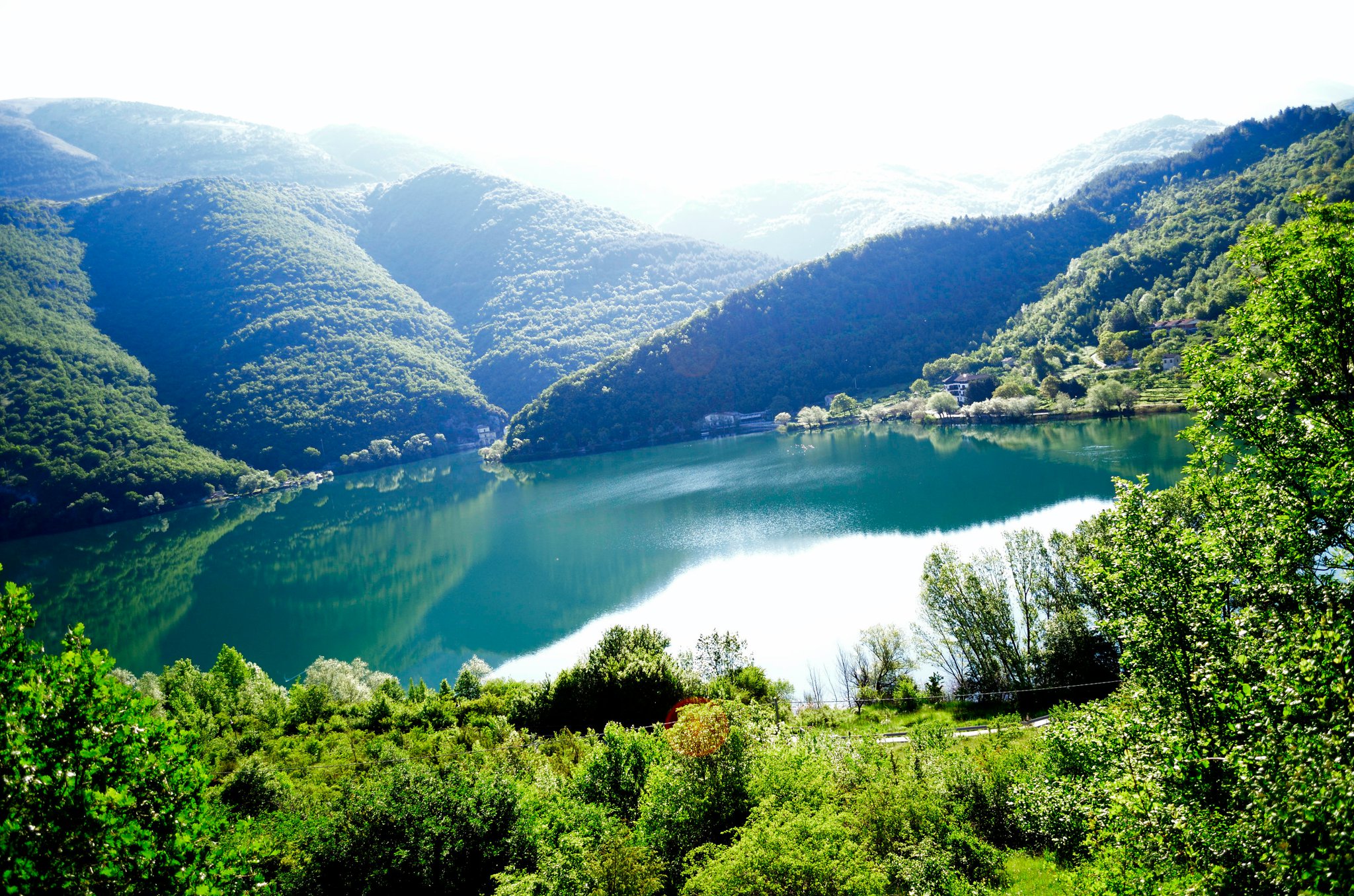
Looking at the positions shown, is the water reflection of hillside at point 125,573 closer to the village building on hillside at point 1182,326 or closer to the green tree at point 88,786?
the green tree at point 88,786

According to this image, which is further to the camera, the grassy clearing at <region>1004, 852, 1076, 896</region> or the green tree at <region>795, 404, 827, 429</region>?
the green tree at <region>795, 404, 827, 429</region>

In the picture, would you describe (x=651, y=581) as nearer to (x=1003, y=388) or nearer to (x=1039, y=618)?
(x=1039, y=618)

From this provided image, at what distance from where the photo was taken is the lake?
43688 mm

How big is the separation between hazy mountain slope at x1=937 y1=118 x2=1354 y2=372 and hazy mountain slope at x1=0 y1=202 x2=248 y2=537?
134925 mm

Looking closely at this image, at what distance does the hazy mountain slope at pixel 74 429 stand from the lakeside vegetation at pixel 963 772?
109447 millimetres

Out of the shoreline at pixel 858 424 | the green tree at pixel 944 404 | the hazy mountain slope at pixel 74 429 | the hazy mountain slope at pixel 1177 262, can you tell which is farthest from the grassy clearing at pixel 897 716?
the hazy mountain slope at pixel 74 429

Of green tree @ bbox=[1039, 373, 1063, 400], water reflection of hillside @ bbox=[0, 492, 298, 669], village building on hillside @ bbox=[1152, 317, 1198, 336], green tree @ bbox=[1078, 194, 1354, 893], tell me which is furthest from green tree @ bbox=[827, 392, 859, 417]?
green tree @ bbox=[1078, 194, 1354, 893]

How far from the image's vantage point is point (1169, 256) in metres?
108

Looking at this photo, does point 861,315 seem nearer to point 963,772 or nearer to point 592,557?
point 592,557

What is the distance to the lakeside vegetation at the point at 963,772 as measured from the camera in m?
6.01

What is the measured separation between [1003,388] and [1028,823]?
296 feet

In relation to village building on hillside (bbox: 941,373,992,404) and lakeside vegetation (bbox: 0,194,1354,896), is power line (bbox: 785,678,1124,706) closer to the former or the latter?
lakeside vegetation (bbox: 0,194,1354,896)

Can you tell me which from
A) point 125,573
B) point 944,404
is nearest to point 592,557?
Answer: point 125,573

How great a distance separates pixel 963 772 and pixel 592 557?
4596cm
